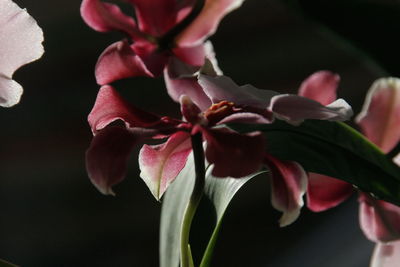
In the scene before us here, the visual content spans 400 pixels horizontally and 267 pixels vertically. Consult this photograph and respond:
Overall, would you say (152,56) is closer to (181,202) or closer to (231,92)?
(231,92)

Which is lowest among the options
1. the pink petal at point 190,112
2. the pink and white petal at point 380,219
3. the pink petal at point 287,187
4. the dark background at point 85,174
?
the dark background at point 85,174

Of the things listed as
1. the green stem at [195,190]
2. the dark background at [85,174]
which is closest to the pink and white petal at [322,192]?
the green stem at [195,190]

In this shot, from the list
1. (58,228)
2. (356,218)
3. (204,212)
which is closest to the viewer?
(204,212)

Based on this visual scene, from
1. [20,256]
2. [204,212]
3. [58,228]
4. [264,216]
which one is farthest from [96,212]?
[204,212]

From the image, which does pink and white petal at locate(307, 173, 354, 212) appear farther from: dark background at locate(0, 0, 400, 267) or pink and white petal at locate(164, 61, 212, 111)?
dark background at locate(0, 0, 400, 267)

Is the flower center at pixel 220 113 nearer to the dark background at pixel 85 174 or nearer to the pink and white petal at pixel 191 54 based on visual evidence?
the pink and white petal at pixel 191 54

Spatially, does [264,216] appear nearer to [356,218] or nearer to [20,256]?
[356,218]

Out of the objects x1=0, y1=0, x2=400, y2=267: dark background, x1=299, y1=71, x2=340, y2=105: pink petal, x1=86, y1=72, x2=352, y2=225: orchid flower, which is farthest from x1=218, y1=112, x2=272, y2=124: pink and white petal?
x1=0, y1=0, x2=400, y2=267: dark background
